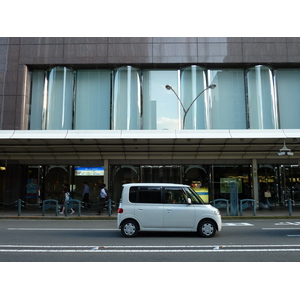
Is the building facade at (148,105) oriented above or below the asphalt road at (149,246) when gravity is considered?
above

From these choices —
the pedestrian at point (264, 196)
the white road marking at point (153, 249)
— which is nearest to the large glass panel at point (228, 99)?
the pedestrian at point (264, 196)

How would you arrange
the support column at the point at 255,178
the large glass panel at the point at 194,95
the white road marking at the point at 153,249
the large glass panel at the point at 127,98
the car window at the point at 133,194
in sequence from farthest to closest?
the large glass panel at the point at 194,95 < the large glass panel at the point at 127,98 < the support column at the point at 255,178 < the car window at the point at 133,194 < the white road marking at the point at 153,249

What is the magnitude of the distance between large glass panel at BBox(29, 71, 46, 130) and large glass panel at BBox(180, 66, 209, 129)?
439 inches

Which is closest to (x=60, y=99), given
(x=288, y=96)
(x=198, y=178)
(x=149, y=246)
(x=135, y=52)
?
(x=135, y=52)

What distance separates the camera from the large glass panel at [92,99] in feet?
82.9

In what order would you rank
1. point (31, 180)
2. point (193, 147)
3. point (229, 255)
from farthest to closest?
point (31, 180) < point (193, 147) < point (229, 255)

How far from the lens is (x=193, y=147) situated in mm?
21812

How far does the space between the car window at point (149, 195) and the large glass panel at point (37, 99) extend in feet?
53.6

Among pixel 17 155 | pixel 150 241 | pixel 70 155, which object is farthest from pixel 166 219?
pixel 17 155

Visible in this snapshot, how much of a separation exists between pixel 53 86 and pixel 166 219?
724 inches

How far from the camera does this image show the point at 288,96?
2544 cm

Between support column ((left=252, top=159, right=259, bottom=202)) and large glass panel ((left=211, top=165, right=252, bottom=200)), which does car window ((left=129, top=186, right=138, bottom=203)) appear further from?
support column ((left=252, top=159, right=259, bottom=202))

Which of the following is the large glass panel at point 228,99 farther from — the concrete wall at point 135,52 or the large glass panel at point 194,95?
the concrete wall at point 135,52

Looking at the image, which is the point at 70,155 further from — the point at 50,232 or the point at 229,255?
the point at 229,255
